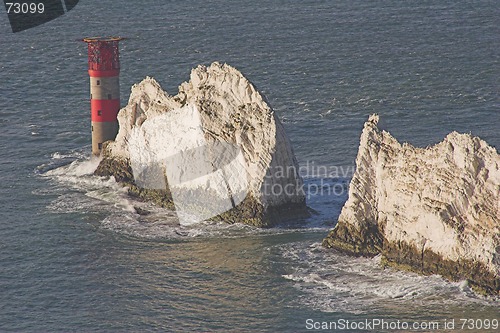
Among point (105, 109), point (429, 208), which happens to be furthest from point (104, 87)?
point (429, 208)

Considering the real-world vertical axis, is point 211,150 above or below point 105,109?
below

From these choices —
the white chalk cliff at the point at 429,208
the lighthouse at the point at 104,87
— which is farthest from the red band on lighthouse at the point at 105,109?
the white chalk cliff at the point at 429,208

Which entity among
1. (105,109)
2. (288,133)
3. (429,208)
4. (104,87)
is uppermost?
(104,87)

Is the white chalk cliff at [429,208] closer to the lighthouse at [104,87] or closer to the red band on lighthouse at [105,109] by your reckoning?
the red band on lighthouse at [105,109]

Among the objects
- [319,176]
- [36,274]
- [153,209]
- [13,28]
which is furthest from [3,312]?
[13,28]

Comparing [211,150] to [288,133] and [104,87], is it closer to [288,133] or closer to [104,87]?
[104,87]

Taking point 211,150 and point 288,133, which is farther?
point 288,133

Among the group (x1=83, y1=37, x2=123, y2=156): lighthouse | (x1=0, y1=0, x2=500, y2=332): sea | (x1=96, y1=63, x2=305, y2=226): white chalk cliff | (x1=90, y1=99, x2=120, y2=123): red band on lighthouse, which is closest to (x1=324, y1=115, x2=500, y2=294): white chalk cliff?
(x1=0, y1=0, x2=500, y2=332): sea

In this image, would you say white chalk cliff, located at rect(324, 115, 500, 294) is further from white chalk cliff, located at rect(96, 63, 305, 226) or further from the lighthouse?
the lighthouse
